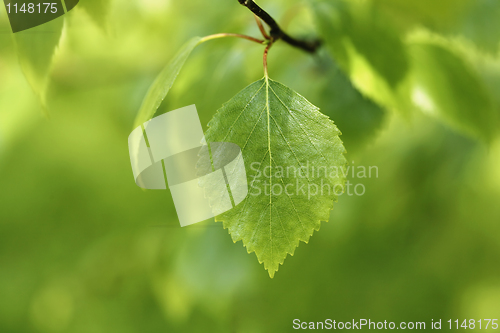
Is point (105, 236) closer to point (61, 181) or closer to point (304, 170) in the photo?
point (61, 181)

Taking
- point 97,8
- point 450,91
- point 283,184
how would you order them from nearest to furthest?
point 283,184
point 97,8
point 450,91

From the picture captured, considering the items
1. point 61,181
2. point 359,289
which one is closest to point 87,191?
point 61,181

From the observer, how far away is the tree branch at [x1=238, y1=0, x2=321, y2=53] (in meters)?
0.28

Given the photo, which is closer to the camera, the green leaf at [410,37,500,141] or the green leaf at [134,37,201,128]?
the green leaf at [134,37,201,128]

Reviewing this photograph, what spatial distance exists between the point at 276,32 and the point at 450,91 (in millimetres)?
269

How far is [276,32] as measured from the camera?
0.39 meters

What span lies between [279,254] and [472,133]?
1.18ft

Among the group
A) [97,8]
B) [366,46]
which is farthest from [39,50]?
[366,46]

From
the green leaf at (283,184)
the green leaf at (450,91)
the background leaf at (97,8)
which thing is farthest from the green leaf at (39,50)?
the green leaf at (450,91)

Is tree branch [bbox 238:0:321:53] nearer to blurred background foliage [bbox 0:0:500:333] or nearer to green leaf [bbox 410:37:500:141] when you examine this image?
blurred background foliage [bbox 0:0:500:333]

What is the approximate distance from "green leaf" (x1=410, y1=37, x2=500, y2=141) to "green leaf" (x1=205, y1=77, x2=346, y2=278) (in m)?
0.26

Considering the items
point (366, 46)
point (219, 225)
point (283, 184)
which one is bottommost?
point (219, 225)

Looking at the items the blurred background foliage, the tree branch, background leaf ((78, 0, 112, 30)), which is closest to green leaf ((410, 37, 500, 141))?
the blurred background foliage

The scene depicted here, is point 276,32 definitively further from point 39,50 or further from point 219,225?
point 219,225
